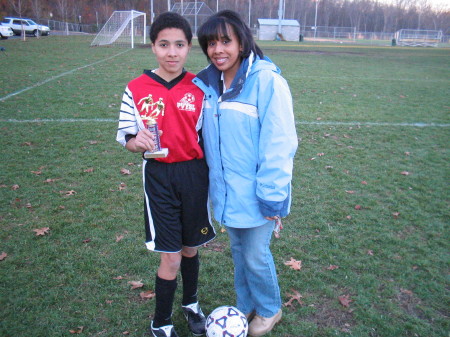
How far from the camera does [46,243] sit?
147 inches

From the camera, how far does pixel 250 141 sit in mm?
2205

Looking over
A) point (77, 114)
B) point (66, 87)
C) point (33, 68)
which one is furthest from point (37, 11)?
point (77, 114)

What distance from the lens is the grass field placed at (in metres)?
2.89

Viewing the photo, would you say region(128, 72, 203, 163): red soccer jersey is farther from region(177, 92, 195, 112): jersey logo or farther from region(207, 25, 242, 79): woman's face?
region(207, 25, 242, 79): woman's face

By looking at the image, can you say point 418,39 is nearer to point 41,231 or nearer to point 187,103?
point 41,231

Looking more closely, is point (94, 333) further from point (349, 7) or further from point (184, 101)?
point (349, 7)

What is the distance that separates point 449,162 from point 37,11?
53364mm

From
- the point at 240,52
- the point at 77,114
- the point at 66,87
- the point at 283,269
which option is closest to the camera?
the point at 240,52

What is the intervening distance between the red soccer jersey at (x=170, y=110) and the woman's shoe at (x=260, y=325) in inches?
51.5

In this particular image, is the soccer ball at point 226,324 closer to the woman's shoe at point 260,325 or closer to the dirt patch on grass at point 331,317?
the woman's shoe at point 260,325

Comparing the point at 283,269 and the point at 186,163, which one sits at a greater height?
the point at 186,163

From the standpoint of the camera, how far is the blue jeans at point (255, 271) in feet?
7.82

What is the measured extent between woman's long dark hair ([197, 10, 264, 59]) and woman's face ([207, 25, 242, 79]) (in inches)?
0.6

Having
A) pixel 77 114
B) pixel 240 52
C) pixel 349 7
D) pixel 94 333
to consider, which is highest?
pixel 349 7
